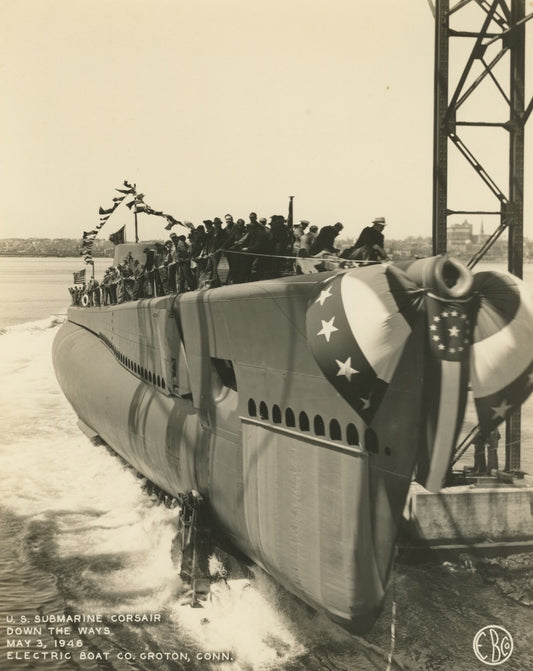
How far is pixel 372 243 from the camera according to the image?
992 cm

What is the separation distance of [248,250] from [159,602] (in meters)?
5.23

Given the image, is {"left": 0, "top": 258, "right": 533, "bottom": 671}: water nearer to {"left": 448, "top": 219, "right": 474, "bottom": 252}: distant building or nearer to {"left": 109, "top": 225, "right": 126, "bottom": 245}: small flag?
{"left": 448, "top": 219, "right": 474, "bottom": 252}: distant building

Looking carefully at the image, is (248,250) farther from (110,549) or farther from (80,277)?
(80,277)

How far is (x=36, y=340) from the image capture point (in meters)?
54.6

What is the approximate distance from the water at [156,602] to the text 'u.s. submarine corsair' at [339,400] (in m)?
1.05

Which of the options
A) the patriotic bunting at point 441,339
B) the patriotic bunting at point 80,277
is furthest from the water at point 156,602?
the patriotic bunting at point 80,277

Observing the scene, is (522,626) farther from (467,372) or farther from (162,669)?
(467,372)

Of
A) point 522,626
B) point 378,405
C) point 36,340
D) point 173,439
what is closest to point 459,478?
point 522,626

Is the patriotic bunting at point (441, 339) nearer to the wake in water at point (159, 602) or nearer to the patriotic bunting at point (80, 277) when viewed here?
the wake in water at point (159, 602)

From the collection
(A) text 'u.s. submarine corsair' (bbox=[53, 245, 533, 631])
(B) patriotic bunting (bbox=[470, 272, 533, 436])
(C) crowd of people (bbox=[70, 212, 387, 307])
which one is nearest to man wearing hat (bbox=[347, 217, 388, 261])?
(C) crowd of people (bbox=[70, 212, 387, 307])

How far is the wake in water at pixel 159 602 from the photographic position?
9781 millimetres

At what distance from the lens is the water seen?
9.80 meters

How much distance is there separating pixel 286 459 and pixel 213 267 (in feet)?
16.0

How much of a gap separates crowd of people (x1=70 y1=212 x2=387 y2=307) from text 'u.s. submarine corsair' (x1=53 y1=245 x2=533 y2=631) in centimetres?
97
